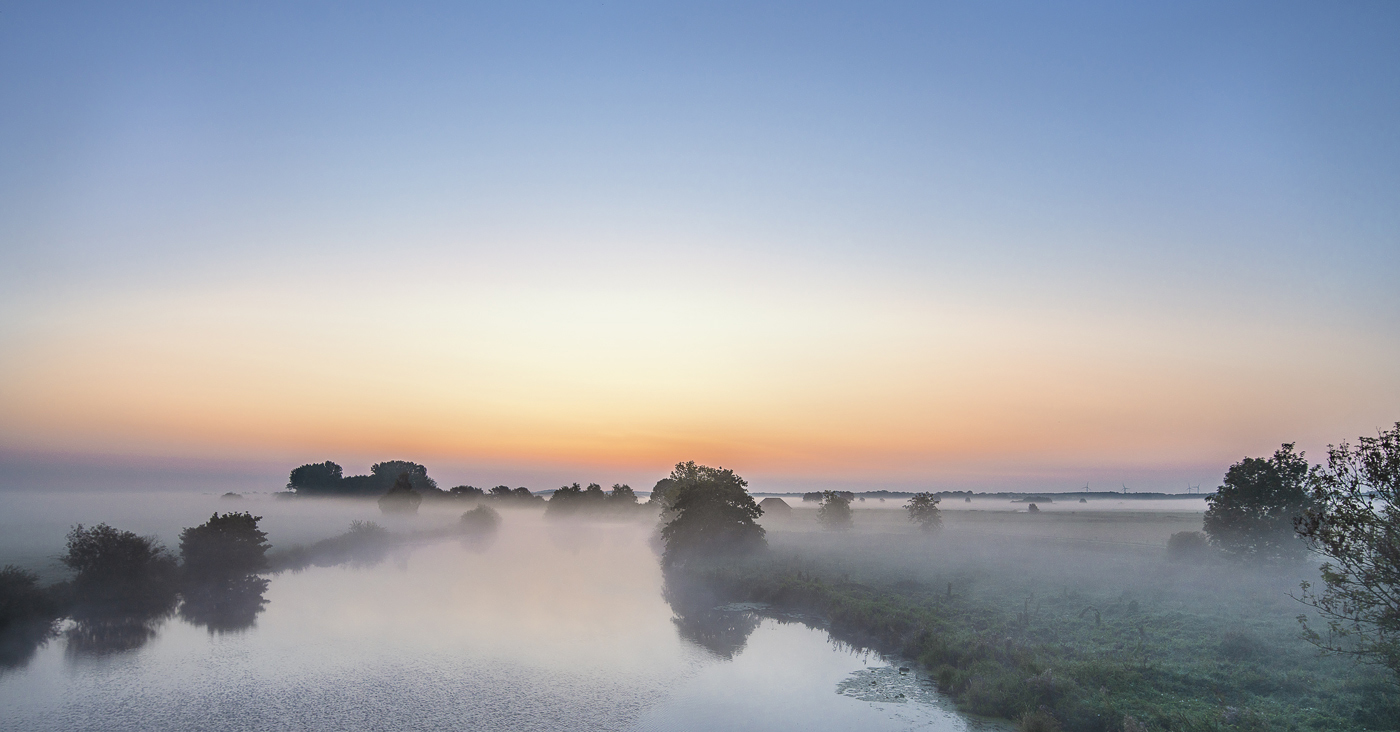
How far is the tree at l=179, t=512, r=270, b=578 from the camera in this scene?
157 ft

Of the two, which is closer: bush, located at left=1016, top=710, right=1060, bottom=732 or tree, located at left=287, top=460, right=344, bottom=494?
bush, located at left=1016, top=710, right=1060, bottom=732

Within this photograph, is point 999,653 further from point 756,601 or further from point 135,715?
point 135,715

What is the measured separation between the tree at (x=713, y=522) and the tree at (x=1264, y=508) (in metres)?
34.8

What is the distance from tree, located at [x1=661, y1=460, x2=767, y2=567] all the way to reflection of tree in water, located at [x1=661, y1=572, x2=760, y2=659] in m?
11.4

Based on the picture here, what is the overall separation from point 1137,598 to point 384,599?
143ft

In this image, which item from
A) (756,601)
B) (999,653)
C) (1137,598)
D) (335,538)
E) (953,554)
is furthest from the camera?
(335,538)

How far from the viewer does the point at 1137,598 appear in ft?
115

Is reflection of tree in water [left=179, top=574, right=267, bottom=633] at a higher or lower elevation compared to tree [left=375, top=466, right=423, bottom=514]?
lower

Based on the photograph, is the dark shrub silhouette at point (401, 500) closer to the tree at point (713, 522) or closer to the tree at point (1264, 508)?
the tree at point (713, 522)

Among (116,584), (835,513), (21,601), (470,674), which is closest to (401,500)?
(835,513)

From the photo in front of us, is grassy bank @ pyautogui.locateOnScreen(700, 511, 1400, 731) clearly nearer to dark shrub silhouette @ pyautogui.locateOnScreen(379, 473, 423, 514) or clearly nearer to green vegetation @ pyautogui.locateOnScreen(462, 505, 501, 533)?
green vegetation @ pyautogui.locateOnScreen(462, 505, 501, 533)

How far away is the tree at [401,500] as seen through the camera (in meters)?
123

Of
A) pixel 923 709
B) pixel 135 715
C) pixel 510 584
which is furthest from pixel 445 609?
pixel 923 709

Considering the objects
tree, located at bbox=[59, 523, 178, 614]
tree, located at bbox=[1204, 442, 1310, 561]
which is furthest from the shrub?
tree, located at bbox=[1204, 442, 1310, 561]
